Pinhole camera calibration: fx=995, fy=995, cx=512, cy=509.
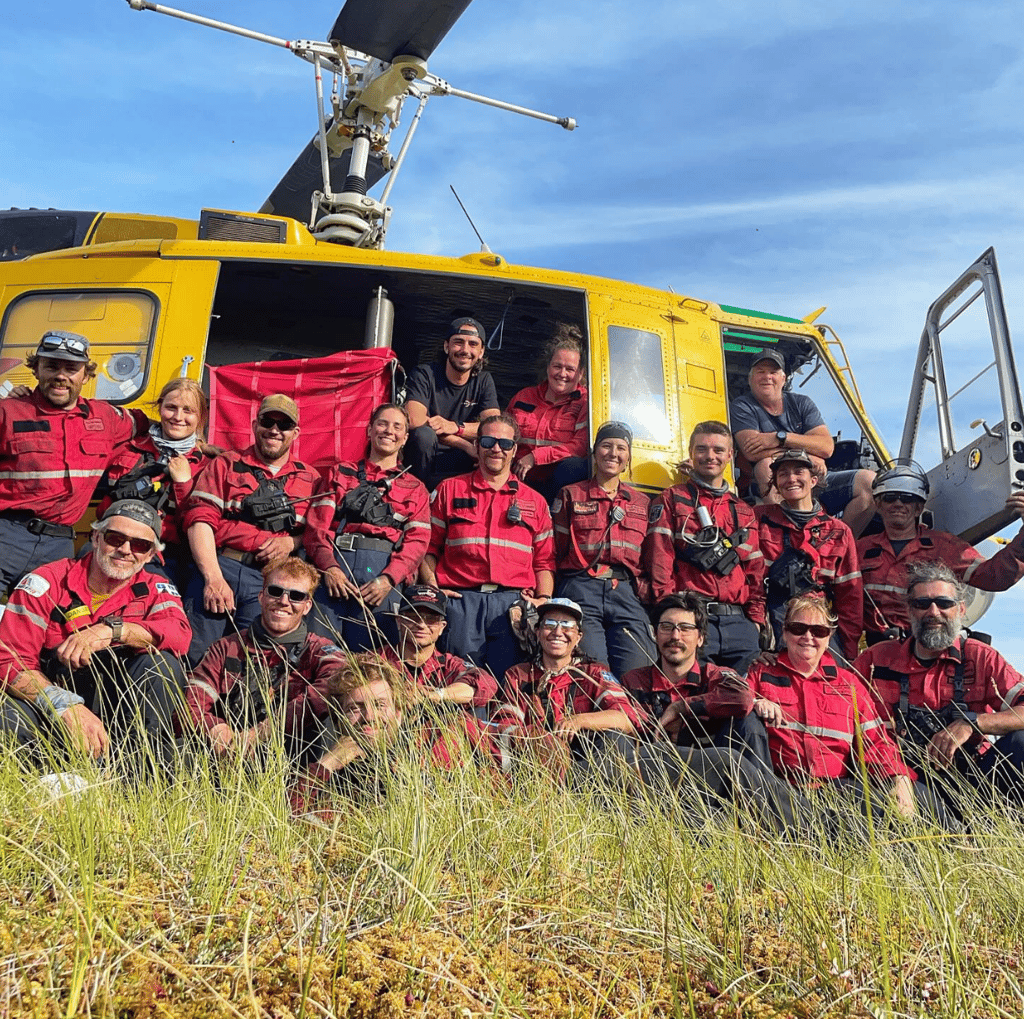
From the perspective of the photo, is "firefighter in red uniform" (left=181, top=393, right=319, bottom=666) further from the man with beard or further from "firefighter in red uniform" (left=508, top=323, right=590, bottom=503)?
"firefighter in red uniform" (left=508, top=323, right=590, bottom=503)

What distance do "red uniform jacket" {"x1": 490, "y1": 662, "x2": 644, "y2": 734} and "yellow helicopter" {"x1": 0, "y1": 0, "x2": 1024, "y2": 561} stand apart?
6.31 ft

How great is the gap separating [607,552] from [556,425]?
4.03ft

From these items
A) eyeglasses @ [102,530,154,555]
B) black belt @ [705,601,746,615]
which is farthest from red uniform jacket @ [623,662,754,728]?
eyeglasses @ [102,530,154,555]

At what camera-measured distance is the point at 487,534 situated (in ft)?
18.7

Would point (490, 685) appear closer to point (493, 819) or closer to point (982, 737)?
point (493, 819)

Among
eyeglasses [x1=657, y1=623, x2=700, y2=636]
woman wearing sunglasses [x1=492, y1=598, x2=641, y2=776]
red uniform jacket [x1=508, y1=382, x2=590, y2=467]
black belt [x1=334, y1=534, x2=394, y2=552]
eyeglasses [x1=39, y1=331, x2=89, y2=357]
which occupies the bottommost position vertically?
woman wearing sunglasses [x1=492, y1=598, x2=641, y2=776]

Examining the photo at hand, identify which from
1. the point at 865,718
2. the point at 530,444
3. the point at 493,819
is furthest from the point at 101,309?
the point at 865,718

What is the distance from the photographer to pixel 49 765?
332 cm

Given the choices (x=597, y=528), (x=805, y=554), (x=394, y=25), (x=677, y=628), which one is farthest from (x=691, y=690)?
(x=394, y=25)

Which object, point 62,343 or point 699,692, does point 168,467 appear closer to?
point 62,343

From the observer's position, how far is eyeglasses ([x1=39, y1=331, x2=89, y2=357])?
5262mm

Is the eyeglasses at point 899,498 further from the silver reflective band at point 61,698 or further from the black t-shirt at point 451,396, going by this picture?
the silver reflective band at point 61,698

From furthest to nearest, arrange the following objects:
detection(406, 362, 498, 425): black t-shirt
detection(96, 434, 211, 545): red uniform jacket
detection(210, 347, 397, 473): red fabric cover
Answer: detection(406, 362, 498, 425): black t-shirt, detection(210, 347, 397, 473): red fabric cover, detection(96, 434, 211, 545): red uniform jacket

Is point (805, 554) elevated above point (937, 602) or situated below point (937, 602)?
above
